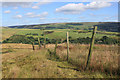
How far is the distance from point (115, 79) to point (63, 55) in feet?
18.3

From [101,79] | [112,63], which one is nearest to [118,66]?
[112,63]

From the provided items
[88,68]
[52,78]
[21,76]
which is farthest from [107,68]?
[21,76]

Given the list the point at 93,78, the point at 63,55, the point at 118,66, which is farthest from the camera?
the point at 63,55

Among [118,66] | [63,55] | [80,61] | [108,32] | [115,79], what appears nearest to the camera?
[115,79]

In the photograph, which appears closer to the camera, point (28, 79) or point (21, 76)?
point (28, 79)

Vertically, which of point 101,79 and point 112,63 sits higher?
point 112,63

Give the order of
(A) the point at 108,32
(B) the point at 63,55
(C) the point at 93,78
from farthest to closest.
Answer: (A) the point at 108,32
(B) the point at 63,55
(C) the point at 93,78

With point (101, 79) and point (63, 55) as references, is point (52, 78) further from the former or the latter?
point (63, 55)

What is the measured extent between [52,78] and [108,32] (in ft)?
188

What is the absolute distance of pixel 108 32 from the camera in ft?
182

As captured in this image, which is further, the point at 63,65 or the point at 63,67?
the point at 63,65

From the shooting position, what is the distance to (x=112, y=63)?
5762 mm

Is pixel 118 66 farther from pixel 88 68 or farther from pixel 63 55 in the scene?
pixel 63 55

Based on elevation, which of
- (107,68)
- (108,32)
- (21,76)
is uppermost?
(108,32)
